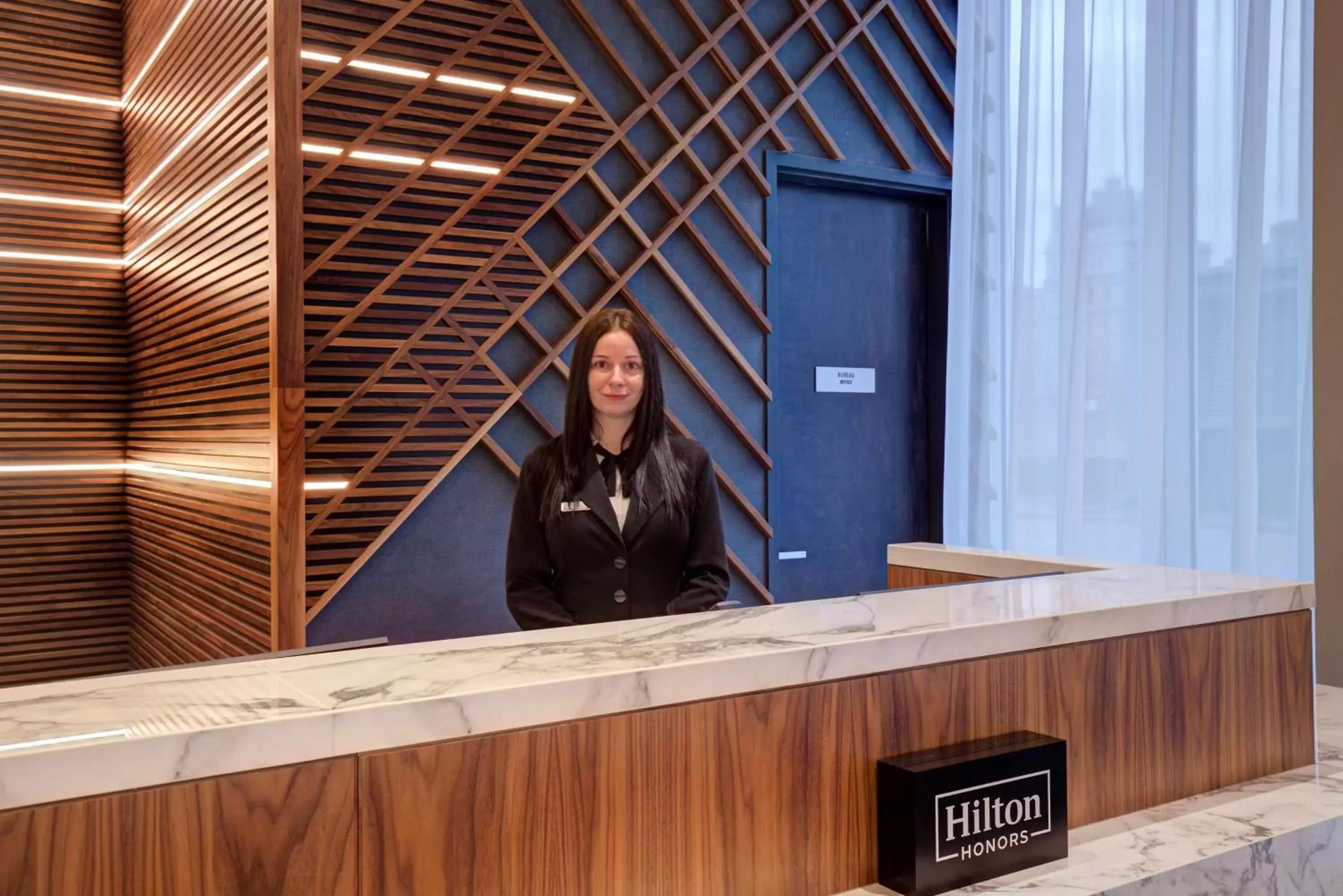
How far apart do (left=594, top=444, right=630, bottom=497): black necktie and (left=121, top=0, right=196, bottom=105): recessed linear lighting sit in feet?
5.47

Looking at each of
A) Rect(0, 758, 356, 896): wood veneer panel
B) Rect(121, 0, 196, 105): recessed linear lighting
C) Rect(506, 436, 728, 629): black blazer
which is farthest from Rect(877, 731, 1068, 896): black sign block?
Rect(121, 0, 196, 105): recessed linear lighting

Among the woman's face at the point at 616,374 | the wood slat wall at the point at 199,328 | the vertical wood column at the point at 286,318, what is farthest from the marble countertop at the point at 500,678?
the wood slat wall at the point at 199,328

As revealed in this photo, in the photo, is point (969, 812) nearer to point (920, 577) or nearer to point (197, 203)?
point (920, 577)

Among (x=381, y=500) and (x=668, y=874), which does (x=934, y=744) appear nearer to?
(x=668, y=874)

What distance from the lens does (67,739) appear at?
579 millimetres

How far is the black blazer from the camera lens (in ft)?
5.14

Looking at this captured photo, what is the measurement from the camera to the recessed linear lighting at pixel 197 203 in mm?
2047

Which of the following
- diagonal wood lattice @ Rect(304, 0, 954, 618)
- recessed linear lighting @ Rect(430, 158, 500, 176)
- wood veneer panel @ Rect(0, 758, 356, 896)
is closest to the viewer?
wood veneer panel @ Rect(0, 758, 356, 896)

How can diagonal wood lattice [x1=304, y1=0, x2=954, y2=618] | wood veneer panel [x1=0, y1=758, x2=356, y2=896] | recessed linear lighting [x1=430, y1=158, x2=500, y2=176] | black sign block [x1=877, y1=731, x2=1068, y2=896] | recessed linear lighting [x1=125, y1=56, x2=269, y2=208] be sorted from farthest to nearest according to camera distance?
recessed linear lighting [x1=430, y1=158, x2=500, y2=176], diagonal wood lattice [x1=304, y1=0, x2=954, y2=618], recessed linear lighting [x1=125, y1=56, x2=269, y2=208], black sign block [x1=877, y1=731, x2=1068, y2=896], wood veneer panel [x1=0, y1=758, x2=356, y2=896]

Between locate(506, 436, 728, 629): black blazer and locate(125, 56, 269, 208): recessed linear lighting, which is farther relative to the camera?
locate(125, 56, 269, 208): recessed linear lighting

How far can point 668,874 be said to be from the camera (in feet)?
2.49

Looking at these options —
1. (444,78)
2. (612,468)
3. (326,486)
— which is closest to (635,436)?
(612,468)

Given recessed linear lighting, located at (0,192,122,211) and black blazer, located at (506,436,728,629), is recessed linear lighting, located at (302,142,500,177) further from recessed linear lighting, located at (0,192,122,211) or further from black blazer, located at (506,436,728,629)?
recessed linear lighting, located at (0,192,122,211)

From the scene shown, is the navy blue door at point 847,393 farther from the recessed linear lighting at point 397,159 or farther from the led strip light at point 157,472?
the led strip light at point 157,472
